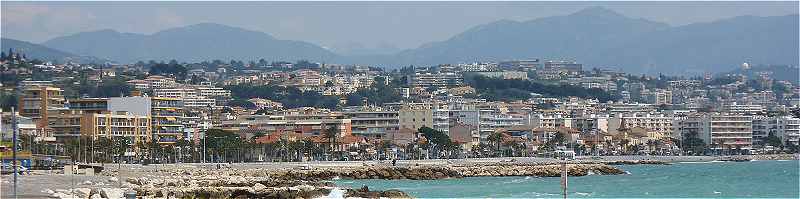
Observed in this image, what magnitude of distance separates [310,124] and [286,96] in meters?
58.9

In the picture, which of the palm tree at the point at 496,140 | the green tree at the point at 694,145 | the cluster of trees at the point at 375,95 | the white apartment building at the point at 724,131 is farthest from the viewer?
the cluster of trees at the point at 375,95

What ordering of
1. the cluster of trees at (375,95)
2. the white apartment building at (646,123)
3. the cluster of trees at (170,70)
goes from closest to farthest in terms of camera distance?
1. the white apartment building at (646,123)
2. the cluster of trees at (375,95)
3. the cluster of trees at (170,70)

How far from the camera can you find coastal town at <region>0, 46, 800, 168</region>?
3162 inches

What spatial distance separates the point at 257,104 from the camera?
163625 millimetres

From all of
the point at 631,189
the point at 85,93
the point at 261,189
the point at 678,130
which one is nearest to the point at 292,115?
the point at 85,93

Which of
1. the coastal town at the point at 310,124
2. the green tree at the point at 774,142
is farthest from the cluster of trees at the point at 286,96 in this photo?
the green tree at the point at 774,142

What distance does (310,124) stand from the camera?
12025cm

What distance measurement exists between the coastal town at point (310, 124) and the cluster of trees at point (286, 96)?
23 centimetres

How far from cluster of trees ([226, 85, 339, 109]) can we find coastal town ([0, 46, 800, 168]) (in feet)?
0.75

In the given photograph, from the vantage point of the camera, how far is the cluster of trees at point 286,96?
6816 inches

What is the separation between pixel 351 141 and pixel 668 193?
53196 mm

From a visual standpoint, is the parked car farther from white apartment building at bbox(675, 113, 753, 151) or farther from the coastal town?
white apartment building at bbox(675, 113, 753, 151)

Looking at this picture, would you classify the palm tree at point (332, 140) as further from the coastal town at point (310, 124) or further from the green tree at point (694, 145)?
the green tree at point (694, 145)

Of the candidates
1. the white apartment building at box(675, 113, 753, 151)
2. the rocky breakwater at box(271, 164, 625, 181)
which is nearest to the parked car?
the rocky breakwater at box(271, 164, 625, 181)
